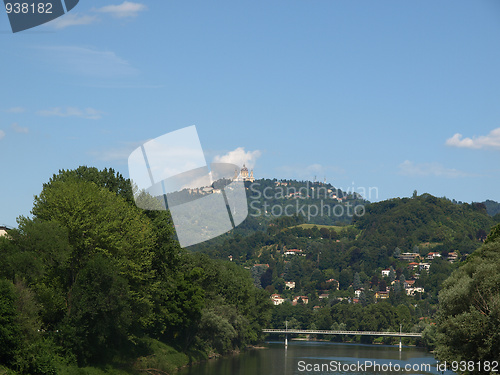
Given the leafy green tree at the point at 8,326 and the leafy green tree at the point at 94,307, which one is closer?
the leafy green tree at the point at 8,326

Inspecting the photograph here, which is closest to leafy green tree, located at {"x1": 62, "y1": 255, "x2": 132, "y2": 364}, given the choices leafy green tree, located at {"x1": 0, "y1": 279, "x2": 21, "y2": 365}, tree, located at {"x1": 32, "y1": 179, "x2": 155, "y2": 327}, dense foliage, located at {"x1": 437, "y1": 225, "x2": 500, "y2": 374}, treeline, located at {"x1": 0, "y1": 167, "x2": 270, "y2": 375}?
treeline, located at {"x1": 0, "y1": 167, "x2": 270, "y2": 375}

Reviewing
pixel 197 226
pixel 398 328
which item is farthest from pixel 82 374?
pixel 398 328

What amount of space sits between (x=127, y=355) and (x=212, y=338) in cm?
2779

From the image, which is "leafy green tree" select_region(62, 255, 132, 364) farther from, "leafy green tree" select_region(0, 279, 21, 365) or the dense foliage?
the dense foliage

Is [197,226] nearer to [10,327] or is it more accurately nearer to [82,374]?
[82,374]

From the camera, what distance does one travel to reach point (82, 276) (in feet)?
146

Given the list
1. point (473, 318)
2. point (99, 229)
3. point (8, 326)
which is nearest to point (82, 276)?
point (99, 229)

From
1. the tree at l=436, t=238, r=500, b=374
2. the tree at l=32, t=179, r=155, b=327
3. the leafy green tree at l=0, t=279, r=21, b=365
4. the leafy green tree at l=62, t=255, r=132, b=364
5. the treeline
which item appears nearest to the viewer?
the tree at l=436, t=238, r=500, b=374

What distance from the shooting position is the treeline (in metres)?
38.7

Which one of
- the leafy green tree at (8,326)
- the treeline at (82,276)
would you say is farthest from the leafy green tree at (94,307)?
the leafy green tree at (8,326)

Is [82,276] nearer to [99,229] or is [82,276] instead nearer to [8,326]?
[99,229]

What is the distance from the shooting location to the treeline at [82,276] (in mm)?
38688

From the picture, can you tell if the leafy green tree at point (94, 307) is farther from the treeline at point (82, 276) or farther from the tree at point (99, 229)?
the tree at point (99, 229)

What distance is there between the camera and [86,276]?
44500 mm
